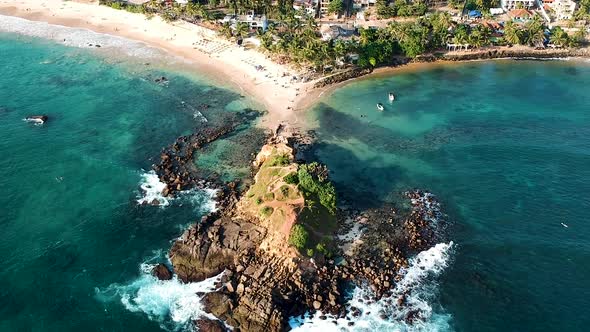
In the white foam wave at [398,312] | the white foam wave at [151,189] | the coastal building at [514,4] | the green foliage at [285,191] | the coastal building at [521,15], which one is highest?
the coastal building at [514,4]

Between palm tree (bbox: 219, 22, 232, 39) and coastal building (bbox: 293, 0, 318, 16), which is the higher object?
coastal building (bbox: 293, 0, 318, 16)

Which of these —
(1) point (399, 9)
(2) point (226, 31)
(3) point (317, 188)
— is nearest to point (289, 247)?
(3) point (317, 188)

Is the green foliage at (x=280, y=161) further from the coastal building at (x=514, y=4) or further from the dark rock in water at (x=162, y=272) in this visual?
the coastal building at (x=514, y=4)

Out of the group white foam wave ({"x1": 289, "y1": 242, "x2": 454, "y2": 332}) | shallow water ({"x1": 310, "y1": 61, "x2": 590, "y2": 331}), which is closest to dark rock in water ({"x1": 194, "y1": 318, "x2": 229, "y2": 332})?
white foam wave ({"x1": 289, "y1": 242, "x2": 454, "y2": 332})

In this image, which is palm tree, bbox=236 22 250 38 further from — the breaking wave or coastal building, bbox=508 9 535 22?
coastal building, bbox=508 9 535 22

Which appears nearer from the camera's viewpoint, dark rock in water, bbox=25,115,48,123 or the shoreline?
dark rock in water, bbox=25,115,48,123

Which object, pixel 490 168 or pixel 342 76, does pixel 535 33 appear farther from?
pixel 490 168

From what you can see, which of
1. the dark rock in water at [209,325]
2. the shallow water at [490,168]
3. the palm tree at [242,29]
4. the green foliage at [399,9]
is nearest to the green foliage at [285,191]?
the shallow water at [490,168]

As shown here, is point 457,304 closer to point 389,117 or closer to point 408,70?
point 389,117
